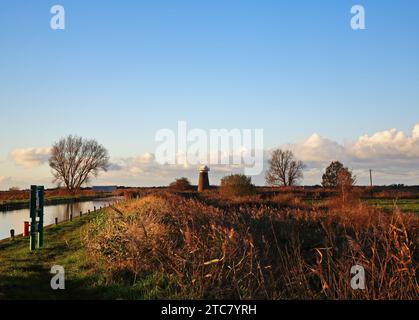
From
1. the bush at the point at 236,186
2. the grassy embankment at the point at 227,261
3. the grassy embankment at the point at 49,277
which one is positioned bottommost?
the grassy embankment at the point at 49,277

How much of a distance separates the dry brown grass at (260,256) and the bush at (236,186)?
2543 cm

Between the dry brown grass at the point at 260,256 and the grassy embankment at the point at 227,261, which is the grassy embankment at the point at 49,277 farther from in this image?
the dry brown grass at the point at 260,256

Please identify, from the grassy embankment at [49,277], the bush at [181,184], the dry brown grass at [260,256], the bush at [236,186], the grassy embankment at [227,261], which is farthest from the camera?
the bush at [181,184]

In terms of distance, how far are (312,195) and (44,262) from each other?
145ft

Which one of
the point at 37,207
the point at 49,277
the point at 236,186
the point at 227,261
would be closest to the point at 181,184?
the point at 236,186

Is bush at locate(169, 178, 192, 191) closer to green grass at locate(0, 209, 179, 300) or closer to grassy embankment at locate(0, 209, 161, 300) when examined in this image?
grassy embankment at locate(0, 209, 161, 300)

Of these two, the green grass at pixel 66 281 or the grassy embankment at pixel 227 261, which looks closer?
the grassy embankment at pixel 227 261

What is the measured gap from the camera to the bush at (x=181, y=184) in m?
60.1

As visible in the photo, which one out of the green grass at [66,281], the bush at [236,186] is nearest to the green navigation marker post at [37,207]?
the green grass at [66,281]

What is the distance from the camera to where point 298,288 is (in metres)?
7.51

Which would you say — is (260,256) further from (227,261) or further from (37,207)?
(37,207)

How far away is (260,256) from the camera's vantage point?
30.8 ft
